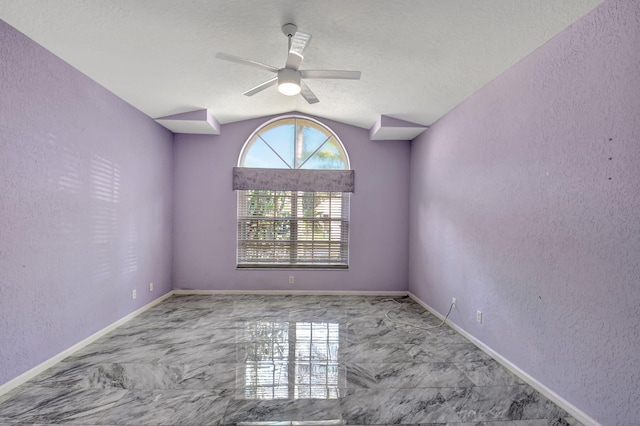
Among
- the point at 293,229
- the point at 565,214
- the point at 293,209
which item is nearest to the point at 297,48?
the point at 565,214

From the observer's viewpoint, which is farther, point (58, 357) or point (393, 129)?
point (393, 129)

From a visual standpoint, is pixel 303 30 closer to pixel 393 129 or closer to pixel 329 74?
pixel 329 74

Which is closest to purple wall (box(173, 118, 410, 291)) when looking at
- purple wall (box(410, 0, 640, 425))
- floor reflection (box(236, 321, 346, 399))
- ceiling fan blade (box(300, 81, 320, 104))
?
floor reflection (box(236, 321, 346, 399))

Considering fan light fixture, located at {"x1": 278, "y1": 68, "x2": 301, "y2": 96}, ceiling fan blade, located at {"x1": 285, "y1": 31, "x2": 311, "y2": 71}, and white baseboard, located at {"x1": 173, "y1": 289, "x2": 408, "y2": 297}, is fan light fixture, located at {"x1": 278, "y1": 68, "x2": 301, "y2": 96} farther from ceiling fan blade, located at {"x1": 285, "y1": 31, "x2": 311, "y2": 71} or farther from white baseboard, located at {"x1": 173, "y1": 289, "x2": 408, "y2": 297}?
white baseboard, located at {"x1": 173, "y1": 289, "x2": 408, "y2": 297}

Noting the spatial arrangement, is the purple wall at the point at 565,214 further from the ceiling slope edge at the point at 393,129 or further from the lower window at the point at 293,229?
the lower window at the point at 293,229

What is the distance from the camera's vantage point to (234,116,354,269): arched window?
15.8ft

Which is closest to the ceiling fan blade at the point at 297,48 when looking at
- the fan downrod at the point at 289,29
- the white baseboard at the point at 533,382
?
the fan downrod at the point at 289,29

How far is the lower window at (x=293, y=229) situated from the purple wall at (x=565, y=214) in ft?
6.95

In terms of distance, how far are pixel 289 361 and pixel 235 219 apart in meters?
2.70

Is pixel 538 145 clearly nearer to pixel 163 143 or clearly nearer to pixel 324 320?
pixel 324 320

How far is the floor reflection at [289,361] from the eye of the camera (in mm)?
2115

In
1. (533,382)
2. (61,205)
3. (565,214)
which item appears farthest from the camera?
(61,205)

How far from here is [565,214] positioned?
77.7 inches

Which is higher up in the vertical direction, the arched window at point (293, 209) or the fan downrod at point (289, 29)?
the fan downrod at point (289, 29)
